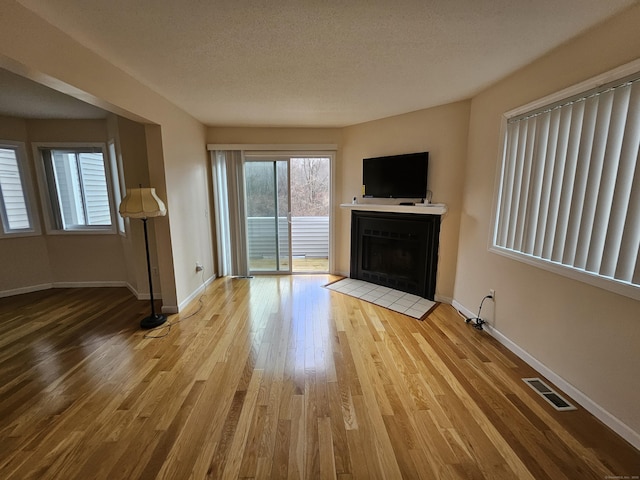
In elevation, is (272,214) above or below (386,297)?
above

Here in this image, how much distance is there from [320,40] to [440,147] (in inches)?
82.0

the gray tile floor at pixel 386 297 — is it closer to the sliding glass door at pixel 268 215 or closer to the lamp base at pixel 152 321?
the sliding glass door at pixel 268 215

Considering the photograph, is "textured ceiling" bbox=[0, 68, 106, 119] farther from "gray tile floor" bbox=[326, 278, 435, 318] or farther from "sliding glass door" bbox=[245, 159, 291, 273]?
"gray tile floor" bbox=[326, 278, 435, 318]

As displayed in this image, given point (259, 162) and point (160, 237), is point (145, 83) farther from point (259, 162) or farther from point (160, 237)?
point (259, 162)

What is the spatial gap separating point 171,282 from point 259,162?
7.30ft

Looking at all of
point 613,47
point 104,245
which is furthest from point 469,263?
point 104,245

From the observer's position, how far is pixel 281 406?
178cm

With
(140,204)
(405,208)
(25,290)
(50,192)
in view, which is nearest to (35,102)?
(50,192)

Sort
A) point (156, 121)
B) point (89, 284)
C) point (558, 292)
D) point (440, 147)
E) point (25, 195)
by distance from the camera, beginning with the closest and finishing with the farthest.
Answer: point (558, 292), point (156, 121), point (440, 147), point (25, 195), point (89, 284)

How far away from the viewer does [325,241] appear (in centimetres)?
552

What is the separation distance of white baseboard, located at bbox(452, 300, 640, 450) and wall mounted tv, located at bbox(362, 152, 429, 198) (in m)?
1.82

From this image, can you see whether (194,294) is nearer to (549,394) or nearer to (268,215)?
(268,215)

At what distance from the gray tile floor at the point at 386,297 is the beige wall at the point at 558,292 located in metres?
0.56

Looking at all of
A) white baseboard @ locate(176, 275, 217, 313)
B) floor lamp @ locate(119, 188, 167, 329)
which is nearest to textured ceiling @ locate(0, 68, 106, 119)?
floor lamp @ locate(119, 188, 167, 329)
